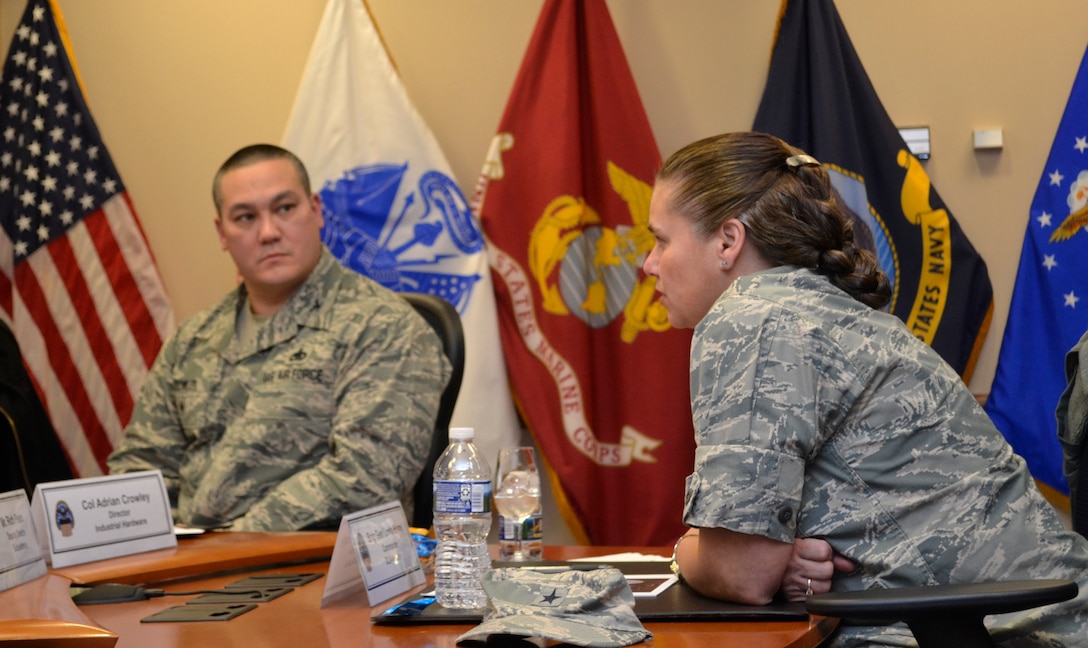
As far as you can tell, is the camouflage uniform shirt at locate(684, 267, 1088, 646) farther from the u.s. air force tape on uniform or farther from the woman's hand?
the u.s. air force tape on uniform

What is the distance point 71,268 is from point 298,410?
5.60ft

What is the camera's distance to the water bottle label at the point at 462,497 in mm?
1534

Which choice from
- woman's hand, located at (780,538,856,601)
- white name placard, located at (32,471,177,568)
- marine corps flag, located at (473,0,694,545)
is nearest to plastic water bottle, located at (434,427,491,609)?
woman's hand, located at (780,538,856,601)

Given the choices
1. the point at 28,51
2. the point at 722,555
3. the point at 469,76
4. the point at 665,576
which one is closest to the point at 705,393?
the point at 722,555

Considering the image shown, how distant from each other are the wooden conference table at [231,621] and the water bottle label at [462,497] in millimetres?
160

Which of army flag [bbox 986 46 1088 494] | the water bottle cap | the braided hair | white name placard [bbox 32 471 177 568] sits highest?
the braided hair

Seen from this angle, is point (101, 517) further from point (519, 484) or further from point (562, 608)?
point (562, 608)

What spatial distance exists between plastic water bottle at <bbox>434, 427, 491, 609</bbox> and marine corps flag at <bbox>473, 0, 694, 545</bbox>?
1.78 m

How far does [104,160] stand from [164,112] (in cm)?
27

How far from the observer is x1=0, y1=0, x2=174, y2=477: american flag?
150 inches

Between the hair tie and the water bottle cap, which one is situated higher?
the hair tie

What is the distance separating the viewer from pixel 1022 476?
1440mm

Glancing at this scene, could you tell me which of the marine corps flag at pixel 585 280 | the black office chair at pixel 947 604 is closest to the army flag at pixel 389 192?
the marine corps flag at pixel 585 280

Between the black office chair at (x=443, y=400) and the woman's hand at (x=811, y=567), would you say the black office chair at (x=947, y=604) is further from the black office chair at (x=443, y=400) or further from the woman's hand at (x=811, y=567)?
the black office chair at (x=443, y=400)
